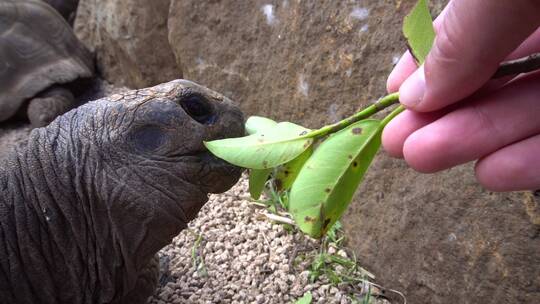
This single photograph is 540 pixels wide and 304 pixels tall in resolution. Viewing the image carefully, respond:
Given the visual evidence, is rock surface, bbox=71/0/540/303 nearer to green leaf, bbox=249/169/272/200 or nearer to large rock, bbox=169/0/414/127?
large rock, bbox=169/0/414/127

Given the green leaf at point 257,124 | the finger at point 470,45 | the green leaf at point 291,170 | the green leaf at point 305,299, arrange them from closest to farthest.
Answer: the finger at point 470,45, the green leaf at point 291,170, the green leaf at point 257,124, the green leaf at point 305,299

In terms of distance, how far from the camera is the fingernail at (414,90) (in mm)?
818

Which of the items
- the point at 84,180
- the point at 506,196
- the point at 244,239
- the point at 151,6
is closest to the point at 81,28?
the point at 151,6

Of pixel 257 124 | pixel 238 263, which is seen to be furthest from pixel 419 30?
pixel 238 263

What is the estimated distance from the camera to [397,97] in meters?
0.88

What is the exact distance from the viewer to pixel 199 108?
4.17 feet

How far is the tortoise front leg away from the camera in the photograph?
2.83m

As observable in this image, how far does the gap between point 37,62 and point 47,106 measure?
1.06 feet

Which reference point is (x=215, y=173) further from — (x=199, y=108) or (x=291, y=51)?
(x=291, y=51)

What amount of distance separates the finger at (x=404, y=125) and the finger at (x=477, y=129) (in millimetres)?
33

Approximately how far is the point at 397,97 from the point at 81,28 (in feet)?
10.6

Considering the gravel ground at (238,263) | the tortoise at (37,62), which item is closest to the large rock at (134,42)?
the tortoise at (37,62)

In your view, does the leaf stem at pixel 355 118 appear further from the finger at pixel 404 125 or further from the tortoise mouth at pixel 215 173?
the tortoise mouth at pixel 215 173

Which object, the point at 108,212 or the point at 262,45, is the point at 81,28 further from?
the point at 108,212
